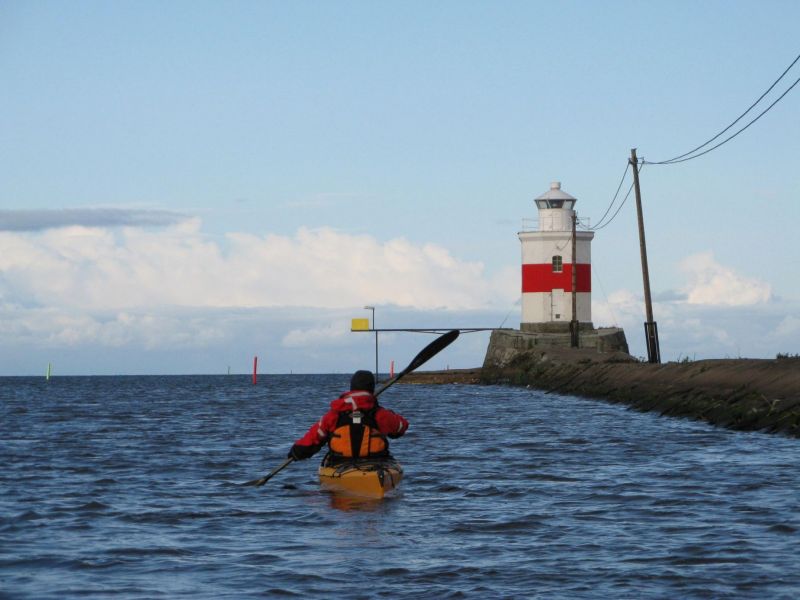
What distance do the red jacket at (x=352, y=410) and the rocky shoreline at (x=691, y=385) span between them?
958 centimetres

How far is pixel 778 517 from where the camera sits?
13.5 m

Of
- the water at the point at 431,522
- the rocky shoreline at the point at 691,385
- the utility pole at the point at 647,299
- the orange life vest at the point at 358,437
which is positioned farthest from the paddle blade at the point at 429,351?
the utility pole at the point at 647,299

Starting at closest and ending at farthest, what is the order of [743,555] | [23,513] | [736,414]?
[743,555] < [23,513] < [736,414]

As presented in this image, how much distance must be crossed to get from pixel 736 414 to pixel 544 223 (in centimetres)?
3874

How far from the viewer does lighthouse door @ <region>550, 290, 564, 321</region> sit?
64750mm

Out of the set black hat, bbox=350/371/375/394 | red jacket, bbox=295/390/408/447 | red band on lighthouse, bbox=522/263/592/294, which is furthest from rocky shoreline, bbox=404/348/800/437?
black hat, bbox=350/371/375/394

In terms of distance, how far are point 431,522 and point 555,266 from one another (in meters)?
51.3

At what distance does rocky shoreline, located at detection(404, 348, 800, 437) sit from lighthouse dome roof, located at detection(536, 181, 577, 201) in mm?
8635

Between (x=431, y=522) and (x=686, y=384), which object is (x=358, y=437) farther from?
(x=686, y=384)

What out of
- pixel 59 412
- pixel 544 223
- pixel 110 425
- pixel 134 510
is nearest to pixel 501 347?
pixel 544 223

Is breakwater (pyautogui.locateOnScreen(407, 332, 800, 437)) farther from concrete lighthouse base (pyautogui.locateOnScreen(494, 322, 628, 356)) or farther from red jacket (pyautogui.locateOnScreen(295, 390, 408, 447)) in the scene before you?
red jacket (pyautogui.locateOnScreen(295, 390, 408, 447))

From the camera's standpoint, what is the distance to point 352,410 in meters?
16.8

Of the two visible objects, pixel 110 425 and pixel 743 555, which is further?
pixel 110 425

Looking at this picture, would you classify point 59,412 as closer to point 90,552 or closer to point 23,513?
point 23,513
